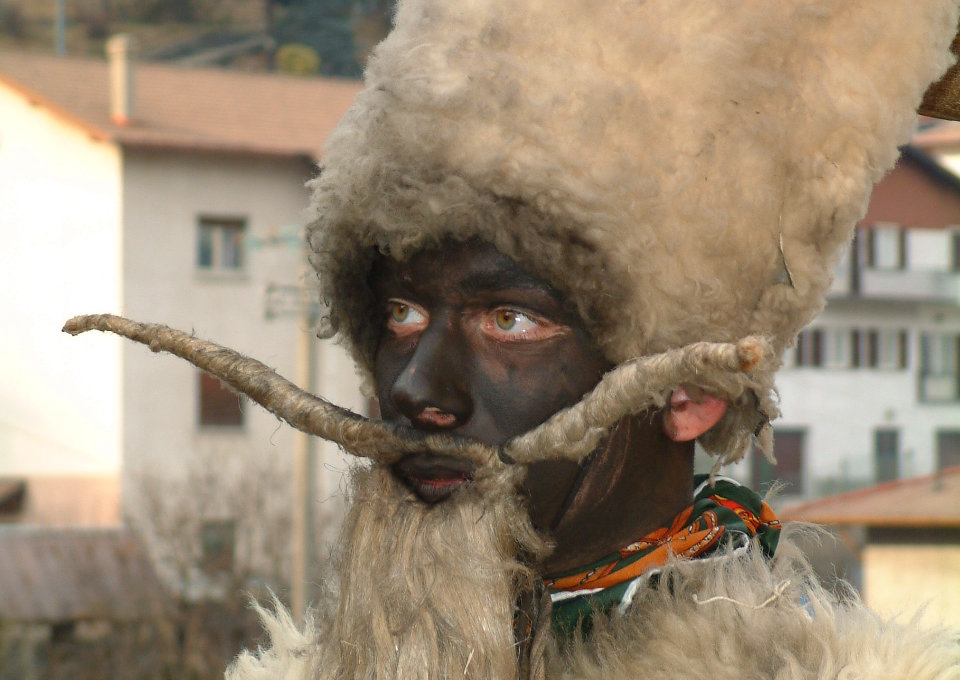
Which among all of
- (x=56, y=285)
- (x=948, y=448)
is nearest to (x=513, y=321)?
(x=56, y=285)

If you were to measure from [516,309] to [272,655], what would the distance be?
999 mm

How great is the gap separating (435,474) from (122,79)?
22859mm

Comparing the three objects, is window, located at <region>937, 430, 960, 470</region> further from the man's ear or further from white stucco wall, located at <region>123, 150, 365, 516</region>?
the man's ear

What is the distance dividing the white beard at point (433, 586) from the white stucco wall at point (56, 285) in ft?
72.5

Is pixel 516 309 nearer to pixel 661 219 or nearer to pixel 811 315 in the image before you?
pixel 661 219

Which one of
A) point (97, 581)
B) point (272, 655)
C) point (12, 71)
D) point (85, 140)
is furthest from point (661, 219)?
point (12, 71)

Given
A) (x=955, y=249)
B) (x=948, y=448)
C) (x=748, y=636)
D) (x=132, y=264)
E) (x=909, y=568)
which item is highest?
(x=955, y=249)

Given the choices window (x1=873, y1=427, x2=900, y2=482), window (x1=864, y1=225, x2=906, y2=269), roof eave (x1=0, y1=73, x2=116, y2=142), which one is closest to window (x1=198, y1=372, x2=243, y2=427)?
roof eave (x1=0, y1=73, x2=116, y2=142)

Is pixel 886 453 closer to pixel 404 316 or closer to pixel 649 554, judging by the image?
pixel 649 554

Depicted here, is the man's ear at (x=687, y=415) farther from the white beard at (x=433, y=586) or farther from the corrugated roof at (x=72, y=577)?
the corrugated roof at (x=72, y=577)

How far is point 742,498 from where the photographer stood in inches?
99.6

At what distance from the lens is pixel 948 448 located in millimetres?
35000

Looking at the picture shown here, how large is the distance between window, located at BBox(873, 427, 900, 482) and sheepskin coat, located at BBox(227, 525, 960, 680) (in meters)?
31.7

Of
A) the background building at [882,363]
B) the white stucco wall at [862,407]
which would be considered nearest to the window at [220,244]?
the white stucco wall at [862,407]
